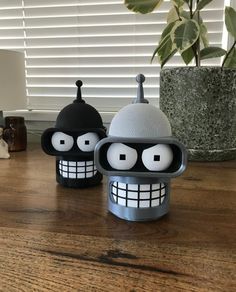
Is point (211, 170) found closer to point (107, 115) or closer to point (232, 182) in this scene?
point (232, 182)

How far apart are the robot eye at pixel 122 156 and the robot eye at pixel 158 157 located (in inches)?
0.7

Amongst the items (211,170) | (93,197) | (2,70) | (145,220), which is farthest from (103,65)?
(145,220)

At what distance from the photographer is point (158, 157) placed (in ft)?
1.61

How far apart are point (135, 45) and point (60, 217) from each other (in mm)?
910

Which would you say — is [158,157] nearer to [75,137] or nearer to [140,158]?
[140,158]

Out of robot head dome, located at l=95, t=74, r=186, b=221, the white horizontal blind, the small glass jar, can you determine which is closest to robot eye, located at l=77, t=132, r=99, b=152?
robot head dome, located at l=95, t=74, r=186, b=221

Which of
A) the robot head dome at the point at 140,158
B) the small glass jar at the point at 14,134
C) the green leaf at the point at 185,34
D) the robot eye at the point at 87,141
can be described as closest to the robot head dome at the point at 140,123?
the robot head dome at the point at 140,158

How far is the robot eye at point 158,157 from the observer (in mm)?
491

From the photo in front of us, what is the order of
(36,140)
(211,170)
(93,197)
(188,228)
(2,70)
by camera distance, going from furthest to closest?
(36,140), (2,70), (211,170), (93,197), (188,228)

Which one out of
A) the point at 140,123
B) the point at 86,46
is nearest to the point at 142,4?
the point at 86,46

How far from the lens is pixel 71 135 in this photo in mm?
647

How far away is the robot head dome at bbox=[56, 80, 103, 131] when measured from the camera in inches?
25.5

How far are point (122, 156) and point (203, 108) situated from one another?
0.51m

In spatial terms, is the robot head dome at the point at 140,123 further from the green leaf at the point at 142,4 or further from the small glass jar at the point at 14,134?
the small glass jar at the point at 14,134
